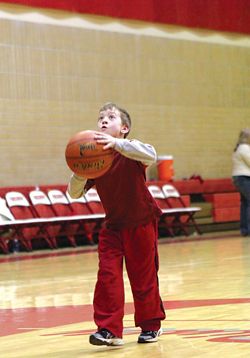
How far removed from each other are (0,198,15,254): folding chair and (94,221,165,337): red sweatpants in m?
9.73

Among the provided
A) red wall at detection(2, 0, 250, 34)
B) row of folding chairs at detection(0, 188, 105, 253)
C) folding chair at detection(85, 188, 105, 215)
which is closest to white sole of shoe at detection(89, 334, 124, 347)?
row of folding chairs at detection(0, 188, 105, 253)

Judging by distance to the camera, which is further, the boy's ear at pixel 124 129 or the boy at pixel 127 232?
the boy's ear at pixel 124 129

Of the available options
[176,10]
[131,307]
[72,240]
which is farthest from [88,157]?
[176,10]

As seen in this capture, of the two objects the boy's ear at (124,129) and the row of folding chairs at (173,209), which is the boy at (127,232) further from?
the row of folding chairs at (173,209)

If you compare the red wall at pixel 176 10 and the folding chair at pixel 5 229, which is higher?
the red wall at pixel 176 10

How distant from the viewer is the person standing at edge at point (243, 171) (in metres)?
16.5

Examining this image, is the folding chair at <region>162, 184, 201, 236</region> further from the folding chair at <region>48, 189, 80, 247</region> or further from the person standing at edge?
the folding chair at <region>48, 189, 80, 247</region>

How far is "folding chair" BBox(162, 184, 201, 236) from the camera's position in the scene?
1834 cm

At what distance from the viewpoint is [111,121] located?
18.2ft

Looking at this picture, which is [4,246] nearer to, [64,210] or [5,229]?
[5,229]

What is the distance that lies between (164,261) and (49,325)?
587cm

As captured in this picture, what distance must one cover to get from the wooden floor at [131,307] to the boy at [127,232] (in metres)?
0.24

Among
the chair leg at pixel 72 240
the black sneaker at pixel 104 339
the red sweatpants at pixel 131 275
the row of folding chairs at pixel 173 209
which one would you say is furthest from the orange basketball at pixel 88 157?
the row of folding chairs at pixel 173 209

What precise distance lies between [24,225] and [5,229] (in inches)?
14.7
